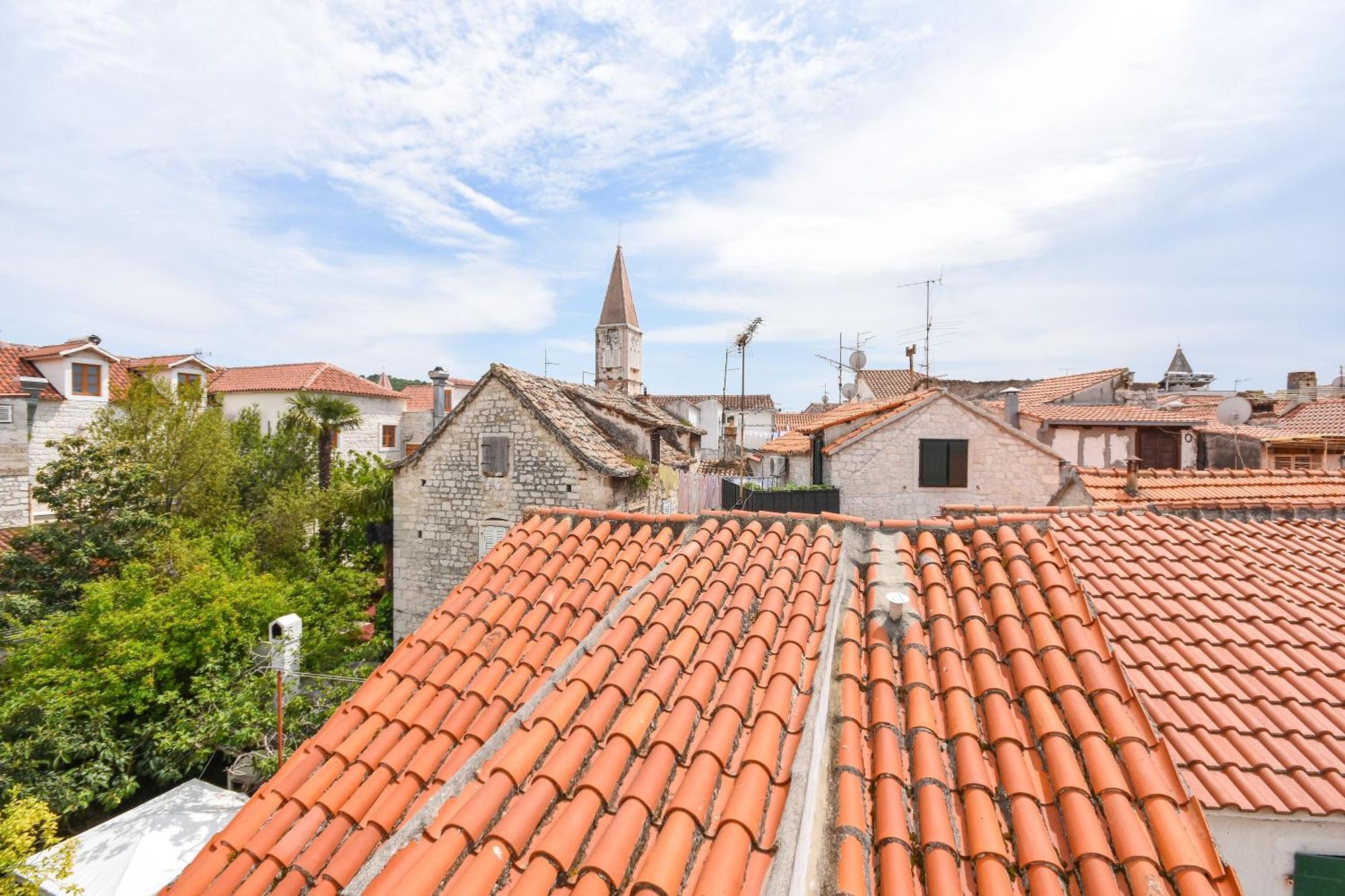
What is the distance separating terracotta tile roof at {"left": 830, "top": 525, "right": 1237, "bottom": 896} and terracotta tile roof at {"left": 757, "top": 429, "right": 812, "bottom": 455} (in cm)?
1352

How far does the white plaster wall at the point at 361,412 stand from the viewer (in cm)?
3400

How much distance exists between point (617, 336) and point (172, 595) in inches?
1485

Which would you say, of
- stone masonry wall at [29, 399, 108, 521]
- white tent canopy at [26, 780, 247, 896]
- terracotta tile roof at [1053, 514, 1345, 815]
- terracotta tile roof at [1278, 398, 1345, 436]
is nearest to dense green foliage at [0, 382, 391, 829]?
white tent canopy at [26, 780, 247, 896]

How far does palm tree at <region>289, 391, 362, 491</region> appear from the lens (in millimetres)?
23292

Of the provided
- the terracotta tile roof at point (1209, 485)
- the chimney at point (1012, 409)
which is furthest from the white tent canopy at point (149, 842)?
the chimney at point (1012, 409)

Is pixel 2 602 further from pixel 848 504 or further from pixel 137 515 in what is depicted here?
pixel 848 504

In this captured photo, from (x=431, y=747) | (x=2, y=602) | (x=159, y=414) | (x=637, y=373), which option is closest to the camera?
(x=431, y=747)

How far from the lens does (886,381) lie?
29688mm

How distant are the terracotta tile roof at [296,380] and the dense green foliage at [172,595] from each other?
35.6ft

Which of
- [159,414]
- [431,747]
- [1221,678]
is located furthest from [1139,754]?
[159,414]

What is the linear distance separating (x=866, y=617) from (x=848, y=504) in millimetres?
11702

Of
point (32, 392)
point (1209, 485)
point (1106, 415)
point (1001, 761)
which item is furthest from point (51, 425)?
point (1106, 415)

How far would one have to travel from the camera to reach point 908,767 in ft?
9.46

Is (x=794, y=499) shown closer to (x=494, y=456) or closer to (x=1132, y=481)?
(x=1132, y=481)
